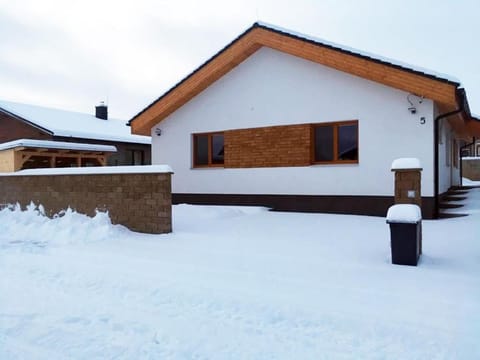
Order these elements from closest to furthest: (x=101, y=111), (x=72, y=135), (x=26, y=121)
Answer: (x=72, y=135) < (x=26, y=121) < (x=101, y=111)

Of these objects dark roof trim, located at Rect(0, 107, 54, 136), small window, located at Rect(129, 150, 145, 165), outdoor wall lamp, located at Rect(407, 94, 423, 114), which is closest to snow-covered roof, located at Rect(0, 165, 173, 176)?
outdoor wall lamp, located at Rect(407, 94, 423, 114)

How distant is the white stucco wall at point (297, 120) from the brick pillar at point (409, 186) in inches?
153

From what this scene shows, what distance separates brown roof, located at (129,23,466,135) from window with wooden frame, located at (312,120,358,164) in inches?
58.7

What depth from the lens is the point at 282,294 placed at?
4176 millimetres

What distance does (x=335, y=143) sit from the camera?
10.9 meters

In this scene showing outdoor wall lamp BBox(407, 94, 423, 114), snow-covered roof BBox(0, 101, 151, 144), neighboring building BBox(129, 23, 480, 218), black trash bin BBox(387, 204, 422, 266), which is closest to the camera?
black trash bin BBox(387, 204, 422, 266)

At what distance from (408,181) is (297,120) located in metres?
5.52

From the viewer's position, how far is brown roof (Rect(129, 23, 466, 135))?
909 centimetres

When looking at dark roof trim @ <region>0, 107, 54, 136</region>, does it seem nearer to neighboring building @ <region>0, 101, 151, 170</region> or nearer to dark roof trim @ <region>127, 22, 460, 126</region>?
neighboring building @ <region>0, 101, 151, 170</region>

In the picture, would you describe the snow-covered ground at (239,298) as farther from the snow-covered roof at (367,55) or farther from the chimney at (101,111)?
the chimney at (101,111)

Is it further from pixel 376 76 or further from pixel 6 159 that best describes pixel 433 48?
Answer: pixel 6 159

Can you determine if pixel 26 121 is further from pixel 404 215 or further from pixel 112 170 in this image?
pixel 404 215

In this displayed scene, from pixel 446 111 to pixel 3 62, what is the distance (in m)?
23.8

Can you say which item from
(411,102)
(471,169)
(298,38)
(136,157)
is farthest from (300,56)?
(471,169)
